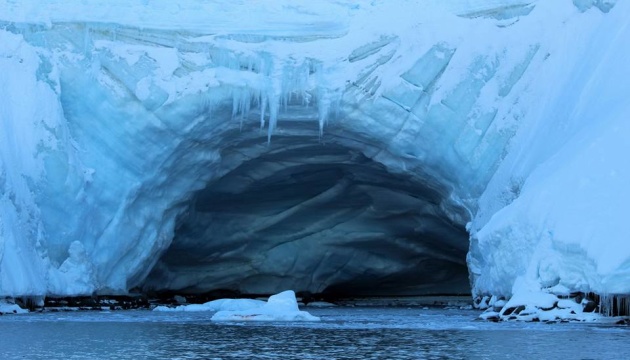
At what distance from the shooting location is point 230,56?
2564 centimetres

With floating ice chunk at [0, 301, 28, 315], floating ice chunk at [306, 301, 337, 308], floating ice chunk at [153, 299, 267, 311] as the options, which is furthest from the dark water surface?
floating ice chunk at [306, 301, 337, 308]

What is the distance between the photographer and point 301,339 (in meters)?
15.6

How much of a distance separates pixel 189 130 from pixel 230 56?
1.96 meters

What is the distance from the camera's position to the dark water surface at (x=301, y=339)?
13062 mm

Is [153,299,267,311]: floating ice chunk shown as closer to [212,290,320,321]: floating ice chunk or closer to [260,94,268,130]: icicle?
[212,290,320,321]: floating ice chunk

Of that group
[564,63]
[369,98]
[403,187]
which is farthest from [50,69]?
[564,63]

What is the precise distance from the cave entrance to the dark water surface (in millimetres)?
7564

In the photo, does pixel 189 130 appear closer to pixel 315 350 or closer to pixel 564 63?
pixel 564 63

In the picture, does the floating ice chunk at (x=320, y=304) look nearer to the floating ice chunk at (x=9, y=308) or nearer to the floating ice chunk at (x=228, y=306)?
the floating ice chunk at (x=228, y=306)

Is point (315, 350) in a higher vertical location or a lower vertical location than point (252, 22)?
lower

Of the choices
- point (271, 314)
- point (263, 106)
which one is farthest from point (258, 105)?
point (271, 314)

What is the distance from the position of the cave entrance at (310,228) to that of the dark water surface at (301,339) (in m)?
7.56

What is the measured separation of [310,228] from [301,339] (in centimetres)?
1659

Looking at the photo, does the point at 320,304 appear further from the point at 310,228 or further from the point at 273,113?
the point at 273,113
